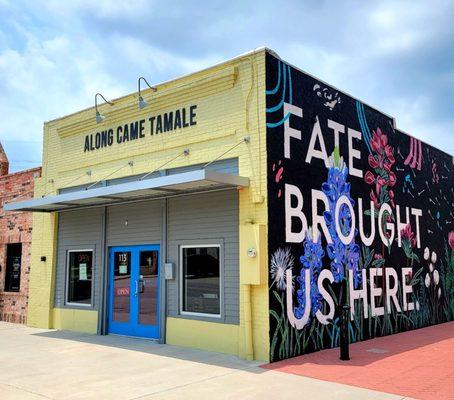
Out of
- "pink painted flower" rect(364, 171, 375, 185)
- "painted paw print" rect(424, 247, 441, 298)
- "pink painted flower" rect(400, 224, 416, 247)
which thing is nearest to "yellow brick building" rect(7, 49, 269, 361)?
"pink painted flower" rect(364, 171, 375, 185)

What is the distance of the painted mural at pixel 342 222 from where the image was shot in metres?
10.1

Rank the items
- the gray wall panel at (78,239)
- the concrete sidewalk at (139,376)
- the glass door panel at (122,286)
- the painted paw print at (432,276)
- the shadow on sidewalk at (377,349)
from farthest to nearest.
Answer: the painted paw print at (432,276) < the gray wall panel at (78,239) < the glass door panel at (122,286) < the shadow on sidewalk at (377,349) < the concrete sidewalk at (139,376)

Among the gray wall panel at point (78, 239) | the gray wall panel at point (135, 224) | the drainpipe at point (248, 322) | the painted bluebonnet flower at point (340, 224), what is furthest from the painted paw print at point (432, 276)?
the gray wall panel at point (78, 239)

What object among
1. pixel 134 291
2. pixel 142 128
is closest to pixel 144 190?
pixel 142 128

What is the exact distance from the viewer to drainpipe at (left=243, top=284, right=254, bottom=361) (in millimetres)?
9469

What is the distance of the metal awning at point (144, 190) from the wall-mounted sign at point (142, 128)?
155 cm

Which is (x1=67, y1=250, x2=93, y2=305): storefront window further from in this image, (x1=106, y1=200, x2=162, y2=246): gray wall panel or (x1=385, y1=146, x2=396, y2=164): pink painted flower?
(x1=385, y1=146, x2=396, y2=164): pink painted flower

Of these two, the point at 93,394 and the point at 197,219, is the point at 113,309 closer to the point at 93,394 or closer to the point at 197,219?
the point at 197,219

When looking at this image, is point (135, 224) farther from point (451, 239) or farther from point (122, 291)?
point (451, 239)

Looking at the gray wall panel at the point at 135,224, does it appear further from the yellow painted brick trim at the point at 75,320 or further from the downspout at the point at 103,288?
the yellow painted brick trim at the point at 75,320

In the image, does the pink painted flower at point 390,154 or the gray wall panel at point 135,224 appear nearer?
the gray wall panel at point 135,224

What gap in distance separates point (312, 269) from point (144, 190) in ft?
12.6

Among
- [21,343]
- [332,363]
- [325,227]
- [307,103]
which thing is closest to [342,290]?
[325,227]

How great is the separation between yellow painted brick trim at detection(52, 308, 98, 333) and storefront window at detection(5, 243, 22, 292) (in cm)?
285
